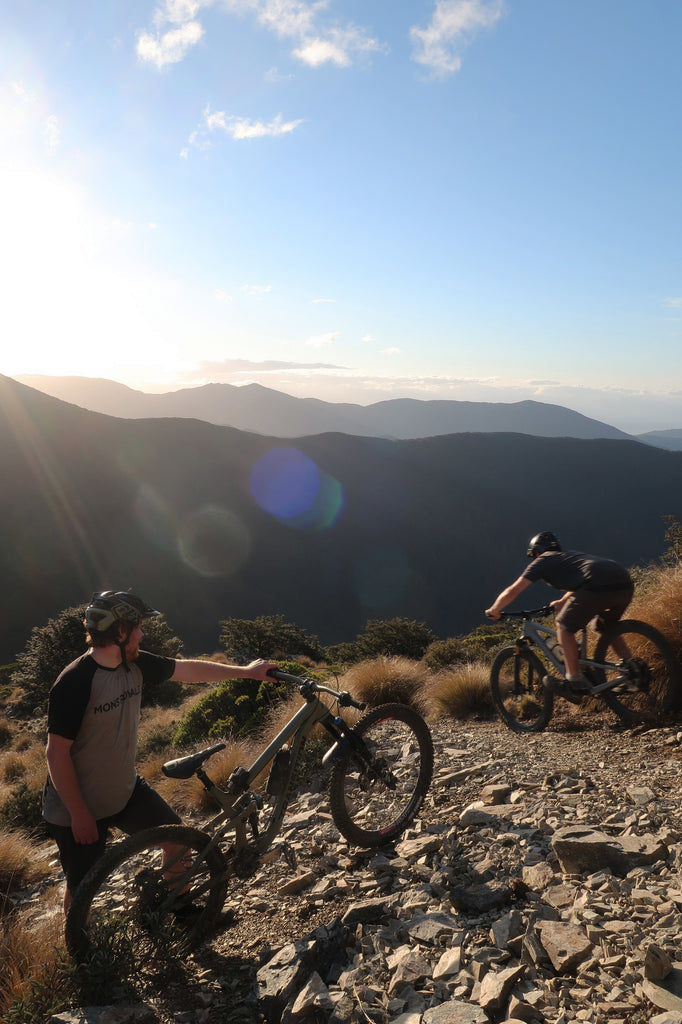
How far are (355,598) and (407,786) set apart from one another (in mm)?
100595

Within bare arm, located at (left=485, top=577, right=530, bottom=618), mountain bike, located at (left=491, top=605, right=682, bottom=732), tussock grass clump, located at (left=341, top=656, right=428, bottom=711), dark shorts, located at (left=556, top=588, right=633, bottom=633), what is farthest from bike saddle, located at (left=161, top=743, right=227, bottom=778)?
tussock grass clump, located at (left=341, top=656, right=428, bottom=711)

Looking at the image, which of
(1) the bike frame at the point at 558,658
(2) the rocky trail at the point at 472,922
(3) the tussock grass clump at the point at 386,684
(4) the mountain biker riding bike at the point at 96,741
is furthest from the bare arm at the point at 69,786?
(3) the tussock grass clump at the point at 386,684

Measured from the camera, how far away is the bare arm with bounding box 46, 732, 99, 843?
2.97m

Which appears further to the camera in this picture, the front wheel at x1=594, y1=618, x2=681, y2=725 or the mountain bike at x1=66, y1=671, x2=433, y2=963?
the front wheel at x1=594, y1=618, x2=681, y2=725

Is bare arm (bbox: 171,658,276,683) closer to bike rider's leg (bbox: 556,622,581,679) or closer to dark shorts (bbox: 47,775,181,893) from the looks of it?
dark shorts (bbox: 47,775,181,893)

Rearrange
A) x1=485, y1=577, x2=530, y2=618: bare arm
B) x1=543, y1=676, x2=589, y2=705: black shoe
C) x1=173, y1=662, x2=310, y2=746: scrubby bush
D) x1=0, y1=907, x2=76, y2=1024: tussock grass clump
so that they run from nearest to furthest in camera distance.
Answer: x1=0, y1=907, x2=76, y2=1024: tussock grass clump
x1=485, y1=577, x2=530, y2=618: bare arm
x1=543, y1=676, x2=589, y2=705: black shoe
x1=173, y1=662, x2=310, y2=746: scrubby bush

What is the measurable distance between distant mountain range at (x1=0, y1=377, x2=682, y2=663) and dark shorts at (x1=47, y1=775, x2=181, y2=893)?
2416 inches

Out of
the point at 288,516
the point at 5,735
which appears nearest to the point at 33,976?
the point at 5,735

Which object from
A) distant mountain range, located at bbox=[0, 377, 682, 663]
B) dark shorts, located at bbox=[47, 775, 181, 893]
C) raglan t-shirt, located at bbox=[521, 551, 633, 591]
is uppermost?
raglan t-shirt, located at bbox=[521, 551, 633, 591]

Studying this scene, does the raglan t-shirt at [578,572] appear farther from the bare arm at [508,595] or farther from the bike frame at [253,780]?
the bike frame at [253,780]

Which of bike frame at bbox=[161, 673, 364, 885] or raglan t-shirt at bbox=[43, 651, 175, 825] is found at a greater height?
raglan t-shirt at bbox=[43, 651, 175, 825]

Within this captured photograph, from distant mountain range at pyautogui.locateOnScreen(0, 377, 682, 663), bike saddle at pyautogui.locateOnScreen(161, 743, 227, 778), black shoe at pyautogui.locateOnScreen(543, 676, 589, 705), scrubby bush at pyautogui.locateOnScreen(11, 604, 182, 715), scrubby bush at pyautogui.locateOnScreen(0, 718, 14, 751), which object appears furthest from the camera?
distant mountain range at pyautogui.locateOnScreen(0, 377, 682, 663)

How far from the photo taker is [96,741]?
10.3 feet

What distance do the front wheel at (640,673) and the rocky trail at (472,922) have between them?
0.84 meters
